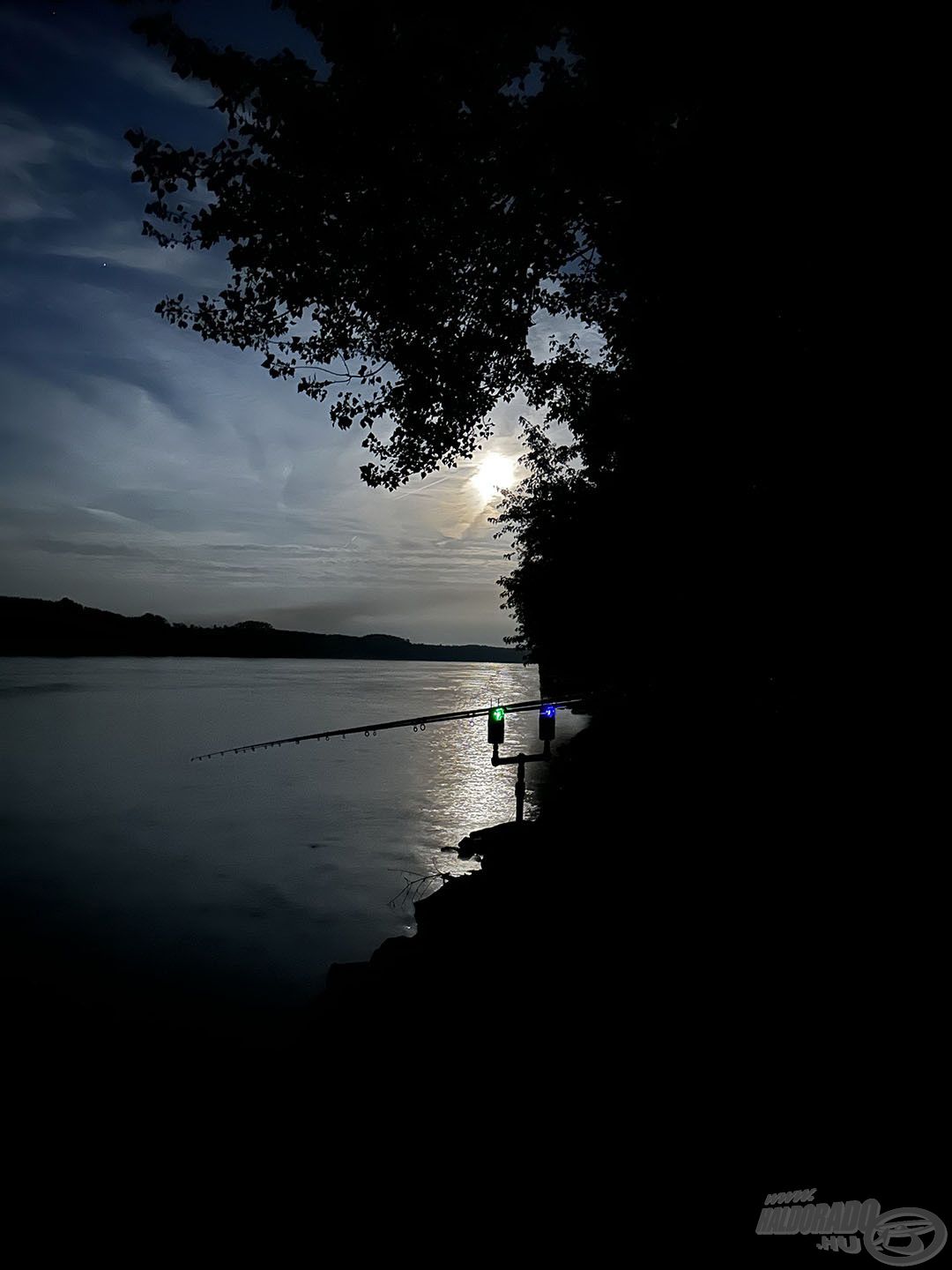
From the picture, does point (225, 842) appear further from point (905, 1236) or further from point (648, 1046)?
point (905, 1236)

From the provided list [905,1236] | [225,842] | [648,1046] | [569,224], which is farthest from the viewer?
[225,842]

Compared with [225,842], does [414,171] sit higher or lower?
higher

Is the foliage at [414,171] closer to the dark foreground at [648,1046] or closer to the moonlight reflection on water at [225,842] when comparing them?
the dark foreground at [648,1046]

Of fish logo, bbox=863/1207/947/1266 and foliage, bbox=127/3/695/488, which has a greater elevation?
foliage, bbox=127/3/695/488

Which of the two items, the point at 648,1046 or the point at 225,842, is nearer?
the point at 648,1046

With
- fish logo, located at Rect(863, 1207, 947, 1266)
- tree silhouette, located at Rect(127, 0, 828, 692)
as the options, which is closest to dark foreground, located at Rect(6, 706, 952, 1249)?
fish logo, located at Rect(863, 1207, 947, 1266)

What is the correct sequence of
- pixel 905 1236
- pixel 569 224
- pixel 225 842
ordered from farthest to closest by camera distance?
pixel 225 842 < pixel 569 224 < pixel 905 1236

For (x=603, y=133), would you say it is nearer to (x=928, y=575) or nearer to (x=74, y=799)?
(x=928, y=575)

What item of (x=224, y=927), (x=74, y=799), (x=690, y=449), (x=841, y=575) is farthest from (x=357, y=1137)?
(x=74, y=799)

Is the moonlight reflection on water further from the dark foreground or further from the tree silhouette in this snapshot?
the tree silhouette

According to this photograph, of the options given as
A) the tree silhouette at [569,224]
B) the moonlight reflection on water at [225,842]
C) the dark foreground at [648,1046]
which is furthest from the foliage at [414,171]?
the moonlight reflection on water at [225,842]

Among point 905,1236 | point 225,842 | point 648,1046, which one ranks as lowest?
point 225,842

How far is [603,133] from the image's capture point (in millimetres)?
7176

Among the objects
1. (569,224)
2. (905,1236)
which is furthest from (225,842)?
(905,1236)
